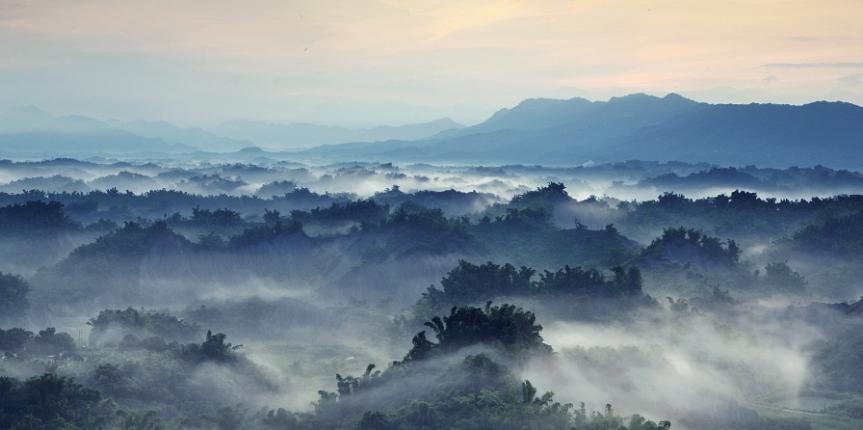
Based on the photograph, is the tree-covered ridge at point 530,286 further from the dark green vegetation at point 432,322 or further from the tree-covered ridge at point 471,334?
the tree-covered ridge at point 471,334

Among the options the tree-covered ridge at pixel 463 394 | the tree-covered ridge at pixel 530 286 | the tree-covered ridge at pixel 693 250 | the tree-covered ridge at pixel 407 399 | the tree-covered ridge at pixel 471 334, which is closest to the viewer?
the tree-covered ridge at pixel 463 394

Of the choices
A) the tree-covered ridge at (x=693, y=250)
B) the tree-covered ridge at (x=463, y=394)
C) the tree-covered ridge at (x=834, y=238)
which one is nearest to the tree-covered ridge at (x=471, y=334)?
the tree-covered ridge at (x=463, y=394)

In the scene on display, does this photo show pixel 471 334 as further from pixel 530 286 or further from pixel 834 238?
pixel 834 238

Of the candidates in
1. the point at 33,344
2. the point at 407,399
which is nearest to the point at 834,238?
the point at 407,399

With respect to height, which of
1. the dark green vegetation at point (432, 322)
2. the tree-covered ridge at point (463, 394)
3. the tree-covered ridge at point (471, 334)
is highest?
the tree-covered ridge at point (471, 334)

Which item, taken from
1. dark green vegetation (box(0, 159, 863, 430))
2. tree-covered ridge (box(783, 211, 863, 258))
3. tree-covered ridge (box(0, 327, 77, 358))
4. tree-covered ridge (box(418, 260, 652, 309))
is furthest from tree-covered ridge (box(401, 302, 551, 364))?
tree-covered ridge (box(783, 211, 863, 258))

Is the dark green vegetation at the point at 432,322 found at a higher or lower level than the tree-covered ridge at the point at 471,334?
lower

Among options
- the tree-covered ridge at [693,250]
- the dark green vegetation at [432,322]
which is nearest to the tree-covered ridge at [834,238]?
the dark green vegetation at [432,322]

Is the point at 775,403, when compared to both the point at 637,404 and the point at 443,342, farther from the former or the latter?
the point at 443,342

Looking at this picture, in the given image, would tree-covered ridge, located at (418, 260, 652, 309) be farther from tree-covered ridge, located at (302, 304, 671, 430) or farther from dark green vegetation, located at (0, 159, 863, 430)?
tree-covered ridge, located at (302, 304, 671, 430)

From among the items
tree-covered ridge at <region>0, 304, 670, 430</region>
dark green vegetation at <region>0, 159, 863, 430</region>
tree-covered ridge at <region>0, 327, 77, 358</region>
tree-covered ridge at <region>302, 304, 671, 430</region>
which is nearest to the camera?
tree-covered ridge at <region>302, 304, 671, 430</region>

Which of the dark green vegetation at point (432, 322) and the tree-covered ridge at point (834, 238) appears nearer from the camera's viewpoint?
the dark green vegetation at point (432, 322)

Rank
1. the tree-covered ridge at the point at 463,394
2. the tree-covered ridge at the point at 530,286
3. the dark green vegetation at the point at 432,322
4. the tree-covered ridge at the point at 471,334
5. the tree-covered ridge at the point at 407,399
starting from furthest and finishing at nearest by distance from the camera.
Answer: the tree-covered ridge at the point at 530,286 → the tree-covered ridge at the point at 471,334 → the dark green vegetation at the point at 432,322 → the tree-covered ridge at the point at 407,399 → the tree-covered ridge at the point at 463,394
